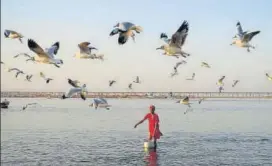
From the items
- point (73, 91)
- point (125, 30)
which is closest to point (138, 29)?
point (125, 30)

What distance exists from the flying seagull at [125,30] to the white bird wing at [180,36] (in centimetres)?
116

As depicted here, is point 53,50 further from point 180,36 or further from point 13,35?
point 180,36

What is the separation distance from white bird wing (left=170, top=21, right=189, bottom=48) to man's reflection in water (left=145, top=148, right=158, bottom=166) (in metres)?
6.13

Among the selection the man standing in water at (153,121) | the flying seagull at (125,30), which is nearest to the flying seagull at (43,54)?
the flying seagull at (125,30)

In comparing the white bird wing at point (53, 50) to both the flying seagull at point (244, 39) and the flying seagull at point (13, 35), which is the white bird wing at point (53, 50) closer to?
the flying seagull at point (13, 35)

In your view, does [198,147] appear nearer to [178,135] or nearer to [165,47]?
[178,135]

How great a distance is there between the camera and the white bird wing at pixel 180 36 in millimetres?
A: 16125

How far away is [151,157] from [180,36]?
7302mm

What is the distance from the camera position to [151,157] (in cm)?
2178

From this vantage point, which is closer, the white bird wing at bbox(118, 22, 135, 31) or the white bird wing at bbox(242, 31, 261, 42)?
the white bird wing at bbox(118, 22, 135, 31)

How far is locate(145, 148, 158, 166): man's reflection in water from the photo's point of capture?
20547mm

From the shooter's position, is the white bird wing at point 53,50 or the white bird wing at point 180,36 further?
the white bird wing at point 53,50

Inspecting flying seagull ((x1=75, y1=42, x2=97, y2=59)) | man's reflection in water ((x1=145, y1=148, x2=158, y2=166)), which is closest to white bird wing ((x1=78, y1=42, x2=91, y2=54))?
flying seagull ((x1=75, y1=42, x2=97, y2=59))

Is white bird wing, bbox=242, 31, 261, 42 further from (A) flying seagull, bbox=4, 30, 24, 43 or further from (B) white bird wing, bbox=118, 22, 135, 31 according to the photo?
(A) flying seagull, bbox=4, 30, 24, 43
